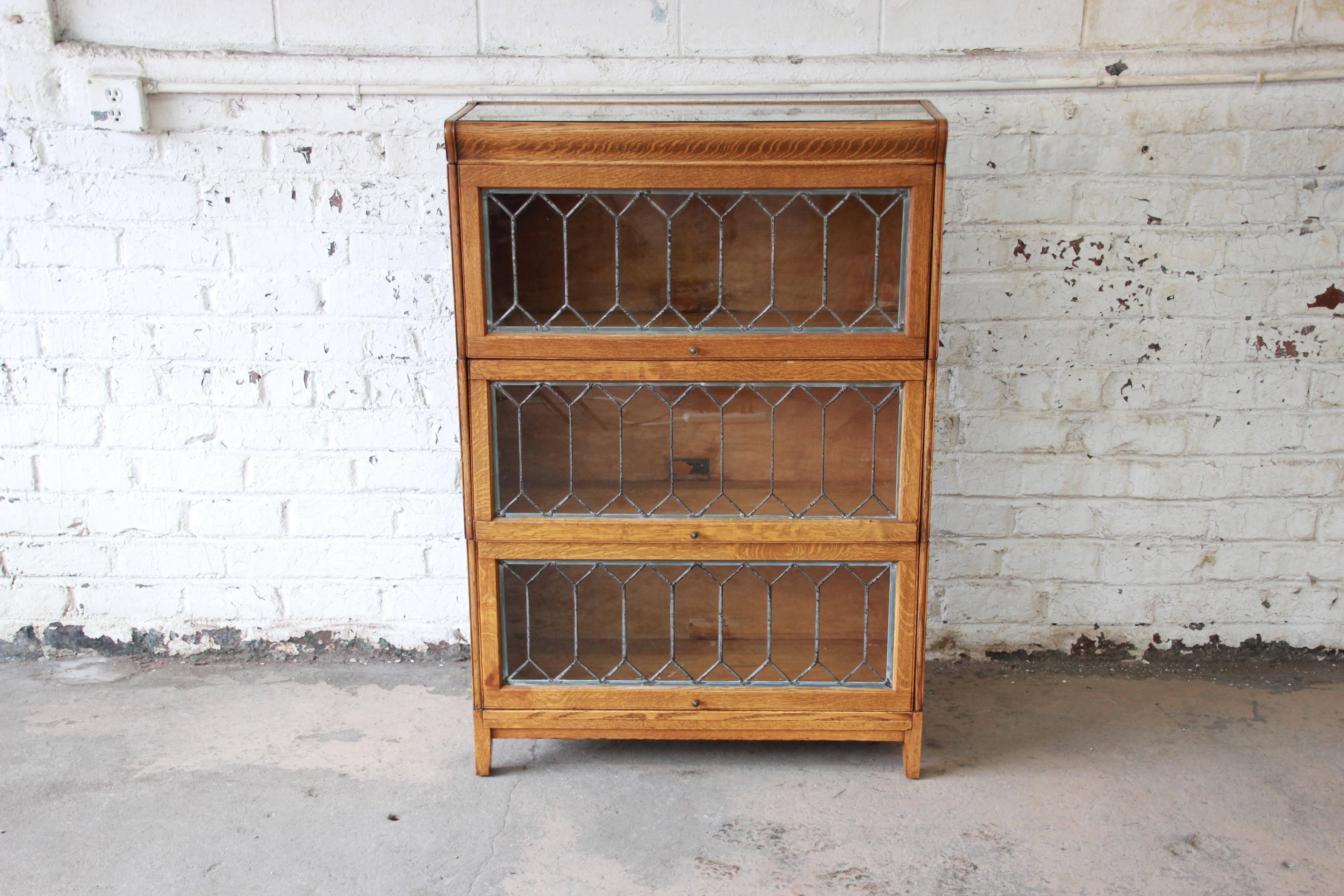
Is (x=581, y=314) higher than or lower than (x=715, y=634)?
higher

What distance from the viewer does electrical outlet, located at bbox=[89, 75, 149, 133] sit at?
213 centimetres

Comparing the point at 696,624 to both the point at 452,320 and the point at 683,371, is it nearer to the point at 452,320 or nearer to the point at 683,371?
the point at 683,371

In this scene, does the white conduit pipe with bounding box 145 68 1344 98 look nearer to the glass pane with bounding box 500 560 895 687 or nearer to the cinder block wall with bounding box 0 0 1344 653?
the cinder block wall with bounding box 0 0 1344 653

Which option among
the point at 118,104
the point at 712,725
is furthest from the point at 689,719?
the point at 118,104

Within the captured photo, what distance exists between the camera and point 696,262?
181cm

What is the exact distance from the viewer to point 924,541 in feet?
5.96

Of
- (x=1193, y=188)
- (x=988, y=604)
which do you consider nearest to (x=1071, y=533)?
(x=988, y=604)

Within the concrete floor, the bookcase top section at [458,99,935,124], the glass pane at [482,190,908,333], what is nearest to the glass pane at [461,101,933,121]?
the bookcase top section at [458,99,935,124]

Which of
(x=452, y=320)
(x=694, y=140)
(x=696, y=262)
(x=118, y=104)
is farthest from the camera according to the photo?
(x=452, y=320)

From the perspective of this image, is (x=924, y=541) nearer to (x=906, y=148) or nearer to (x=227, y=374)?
(x=906, y=148)

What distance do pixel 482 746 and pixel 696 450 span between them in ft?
2.45

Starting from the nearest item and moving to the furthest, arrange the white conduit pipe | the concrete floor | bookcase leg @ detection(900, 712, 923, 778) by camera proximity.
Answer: the concrete floor
bookcase leg @ detection(900, 712, 923, 778)
the white conduit pipe

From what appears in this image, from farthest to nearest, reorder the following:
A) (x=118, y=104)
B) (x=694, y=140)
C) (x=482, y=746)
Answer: (x=118, y=104)
(x=482, y=746)
(x=694, y=140)

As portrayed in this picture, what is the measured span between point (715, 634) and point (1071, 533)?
99 centimetres
